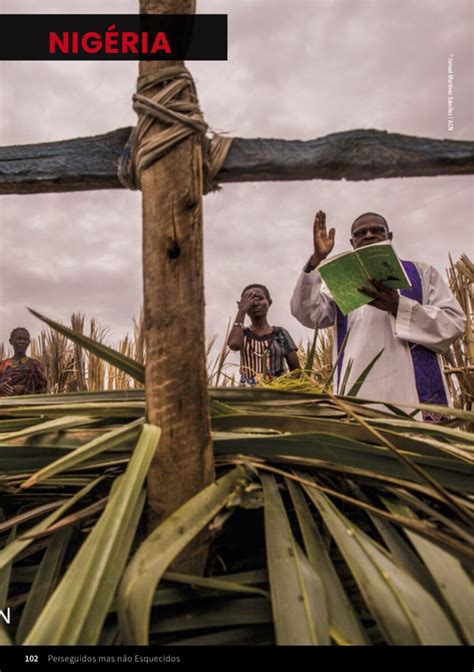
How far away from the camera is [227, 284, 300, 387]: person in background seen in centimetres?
368

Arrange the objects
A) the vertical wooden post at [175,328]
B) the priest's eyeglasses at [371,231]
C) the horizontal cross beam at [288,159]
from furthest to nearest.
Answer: the priest's eyeglasses at [371,231] → the horizontal cross beam at [288,159] → the vertical wooden post at [175,328]

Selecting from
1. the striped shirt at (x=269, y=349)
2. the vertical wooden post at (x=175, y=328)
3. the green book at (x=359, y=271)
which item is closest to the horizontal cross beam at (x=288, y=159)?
the vertical wooden post at (x=175, y=328)

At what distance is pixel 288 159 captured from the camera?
91cm

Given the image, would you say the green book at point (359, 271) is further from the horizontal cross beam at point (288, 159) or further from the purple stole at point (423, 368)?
the horizontal cross beam at point (288, 159)

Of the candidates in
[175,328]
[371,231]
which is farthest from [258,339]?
[175,328]

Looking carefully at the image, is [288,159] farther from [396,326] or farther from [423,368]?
[423,368]

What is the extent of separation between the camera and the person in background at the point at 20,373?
448 centimetres

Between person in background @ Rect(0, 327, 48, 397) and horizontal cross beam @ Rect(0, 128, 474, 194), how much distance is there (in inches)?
146

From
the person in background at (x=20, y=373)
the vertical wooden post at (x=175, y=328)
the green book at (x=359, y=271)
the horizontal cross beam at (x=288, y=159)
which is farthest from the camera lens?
the person in background at (x=20, y=373)

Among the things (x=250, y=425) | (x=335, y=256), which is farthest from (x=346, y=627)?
(x=335, y=256)

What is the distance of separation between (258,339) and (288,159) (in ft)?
9.76

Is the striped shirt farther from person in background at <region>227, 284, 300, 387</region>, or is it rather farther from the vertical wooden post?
the vertical wooden post

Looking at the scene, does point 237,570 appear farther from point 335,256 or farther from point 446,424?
point 335,256

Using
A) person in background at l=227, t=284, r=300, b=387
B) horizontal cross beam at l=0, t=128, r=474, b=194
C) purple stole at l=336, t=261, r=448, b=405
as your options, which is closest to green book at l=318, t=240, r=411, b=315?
purple stole at l=336, t=261, r=448, b=405
